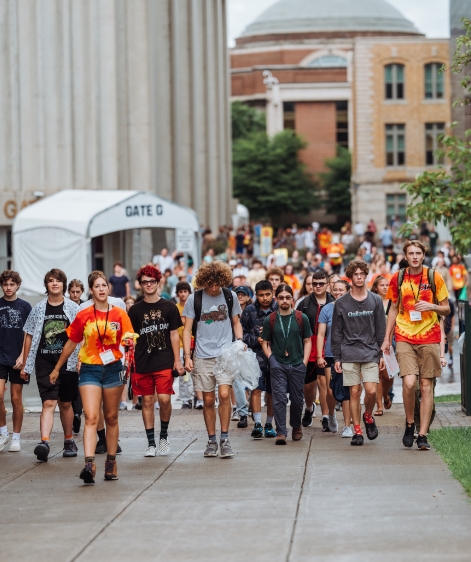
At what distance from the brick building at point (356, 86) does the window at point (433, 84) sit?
0.06m

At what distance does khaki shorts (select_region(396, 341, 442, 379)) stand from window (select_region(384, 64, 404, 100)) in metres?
62.3

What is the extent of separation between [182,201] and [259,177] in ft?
149

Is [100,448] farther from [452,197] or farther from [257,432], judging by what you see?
[452,197]

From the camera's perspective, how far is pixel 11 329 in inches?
471

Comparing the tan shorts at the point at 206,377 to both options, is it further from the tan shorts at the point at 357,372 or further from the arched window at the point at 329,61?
the arched window at the point at 329,61

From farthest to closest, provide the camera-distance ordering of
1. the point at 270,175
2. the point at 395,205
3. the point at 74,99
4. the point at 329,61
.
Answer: the point at 329,61, the point at 270,175, the point at 395,205, the point at 74,99

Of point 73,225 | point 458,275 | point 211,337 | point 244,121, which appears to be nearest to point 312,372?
point 211,337

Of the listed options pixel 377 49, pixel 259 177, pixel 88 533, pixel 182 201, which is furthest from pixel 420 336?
pixel 259 177

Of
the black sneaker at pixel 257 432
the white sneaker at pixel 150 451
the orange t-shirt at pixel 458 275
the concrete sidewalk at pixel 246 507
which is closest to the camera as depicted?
the concrete sidewalk at pixel 246 507

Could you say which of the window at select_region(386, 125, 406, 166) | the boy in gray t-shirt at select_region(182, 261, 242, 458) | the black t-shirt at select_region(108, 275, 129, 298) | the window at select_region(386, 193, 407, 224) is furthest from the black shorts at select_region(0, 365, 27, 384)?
the window at select_region(386, 193, 407, 224)

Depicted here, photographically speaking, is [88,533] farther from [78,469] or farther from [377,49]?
[377,49]

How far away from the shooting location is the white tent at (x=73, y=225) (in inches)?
1005

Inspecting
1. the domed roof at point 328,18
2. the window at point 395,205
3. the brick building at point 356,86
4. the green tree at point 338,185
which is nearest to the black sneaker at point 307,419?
the brick building at point 356,86

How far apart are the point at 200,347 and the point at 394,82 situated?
6299 cm
